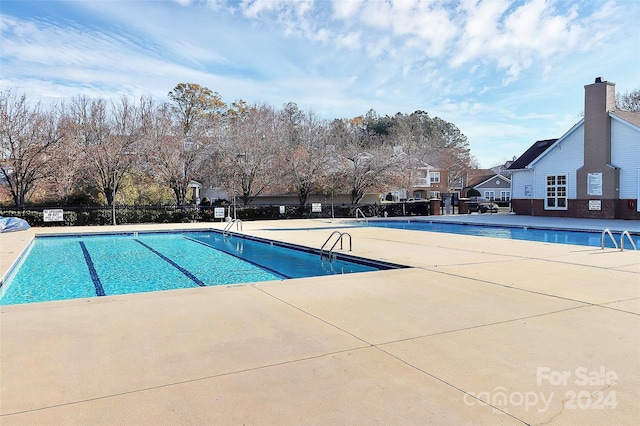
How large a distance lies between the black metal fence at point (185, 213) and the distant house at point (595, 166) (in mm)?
7724

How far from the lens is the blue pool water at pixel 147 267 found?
333 inches

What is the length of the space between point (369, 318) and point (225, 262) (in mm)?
7357

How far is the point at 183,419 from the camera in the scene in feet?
8.36

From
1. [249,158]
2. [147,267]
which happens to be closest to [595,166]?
[249,158]

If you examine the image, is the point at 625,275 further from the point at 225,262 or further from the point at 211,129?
the point at 211,129

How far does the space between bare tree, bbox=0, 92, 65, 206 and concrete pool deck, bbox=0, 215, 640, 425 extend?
62.8 ft

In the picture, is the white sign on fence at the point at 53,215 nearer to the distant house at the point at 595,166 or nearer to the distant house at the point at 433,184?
the distant house at the point at 595,166

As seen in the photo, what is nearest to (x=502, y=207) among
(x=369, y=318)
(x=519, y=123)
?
(x=519, y=123)

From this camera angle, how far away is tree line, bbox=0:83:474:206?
21562 millimetres

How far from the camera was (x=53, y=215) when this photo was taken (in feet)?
67.4

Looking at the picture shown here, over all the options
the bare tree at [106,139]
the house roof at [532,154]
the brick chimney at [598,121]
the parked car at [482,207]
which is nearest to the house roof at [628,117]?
the brick chimney at [598,121]

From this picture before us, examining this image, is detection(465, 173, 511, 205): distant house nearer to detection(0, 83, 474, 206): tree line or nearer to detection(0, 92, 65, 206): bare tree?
detection(0, 83, 474, 206): tree line

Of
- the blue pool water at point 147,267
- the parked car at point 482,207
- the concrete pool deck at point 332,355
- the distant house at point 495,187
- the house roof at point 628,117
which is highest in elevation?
the house roof at point 628,117

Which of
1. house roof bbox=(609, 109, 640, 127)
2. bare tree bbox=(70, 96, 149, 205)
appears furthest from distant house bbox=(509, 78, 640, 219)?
bare tree bbox=(70, 96, 149, 205)
